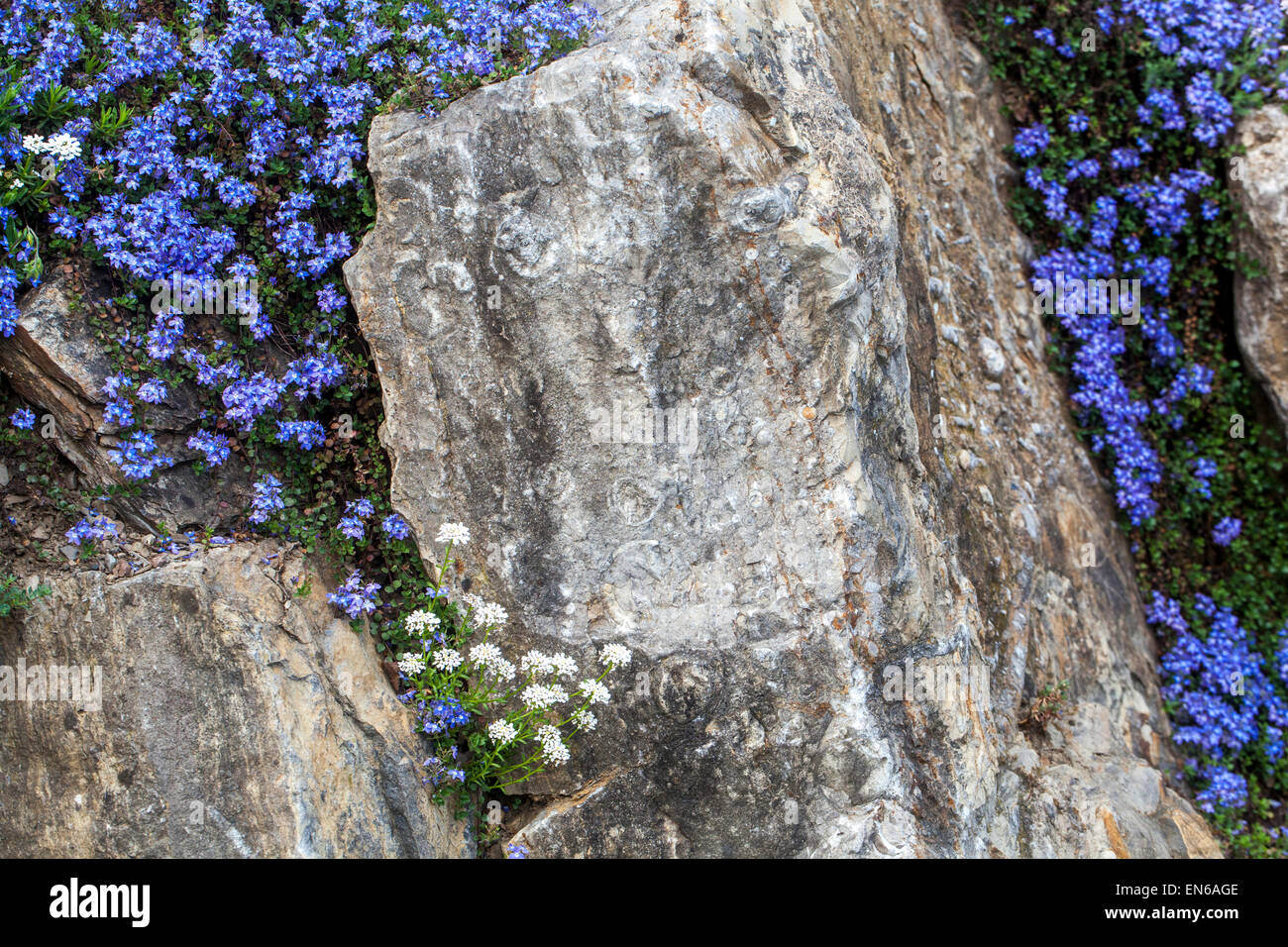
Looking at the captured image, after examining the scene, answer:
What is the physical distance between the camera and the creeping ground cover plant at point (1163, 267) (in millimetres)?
7305

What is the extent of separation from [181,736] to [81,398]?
170cm

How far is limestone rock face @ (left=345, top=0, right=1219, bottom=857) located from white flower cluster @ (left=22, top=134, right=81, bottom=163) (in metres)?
1.35

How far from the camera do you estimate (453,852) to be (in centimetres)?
478

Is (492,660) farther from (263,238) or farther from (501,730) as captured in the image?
(263,238)

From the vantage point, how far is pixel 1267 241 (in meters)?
7.36

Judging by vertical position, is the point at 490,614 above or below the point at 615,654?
above

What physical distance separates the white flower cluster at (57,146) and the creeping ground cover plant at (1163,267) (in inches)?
240

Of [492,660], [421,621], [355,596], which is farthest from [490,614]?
[355,596]

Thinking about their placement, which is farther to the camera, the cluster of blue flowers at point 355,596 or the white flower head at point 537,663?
the cluster of blue flowers at point 355,596

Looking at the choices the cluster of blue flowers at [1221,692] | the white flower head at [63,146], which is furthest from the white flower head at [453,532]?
the cluster of blue flowers at [1221,692]

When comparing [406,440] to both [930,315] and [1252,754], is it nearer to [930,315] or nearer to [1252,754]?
[930,315]

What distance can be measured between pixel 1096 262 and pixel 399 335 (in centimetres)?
523

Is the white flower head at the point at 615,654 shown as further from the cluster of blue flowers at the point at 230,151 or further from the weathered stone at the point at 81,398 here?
the weathered stone at the point at 81,398

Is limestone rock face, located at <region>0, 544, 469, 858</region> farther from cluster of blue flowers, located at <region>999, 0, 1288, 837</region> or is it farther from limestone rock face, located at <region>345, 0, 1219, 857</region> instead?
cluster of blue flowers, located at <region>999, 0, 1288, 837</region>
